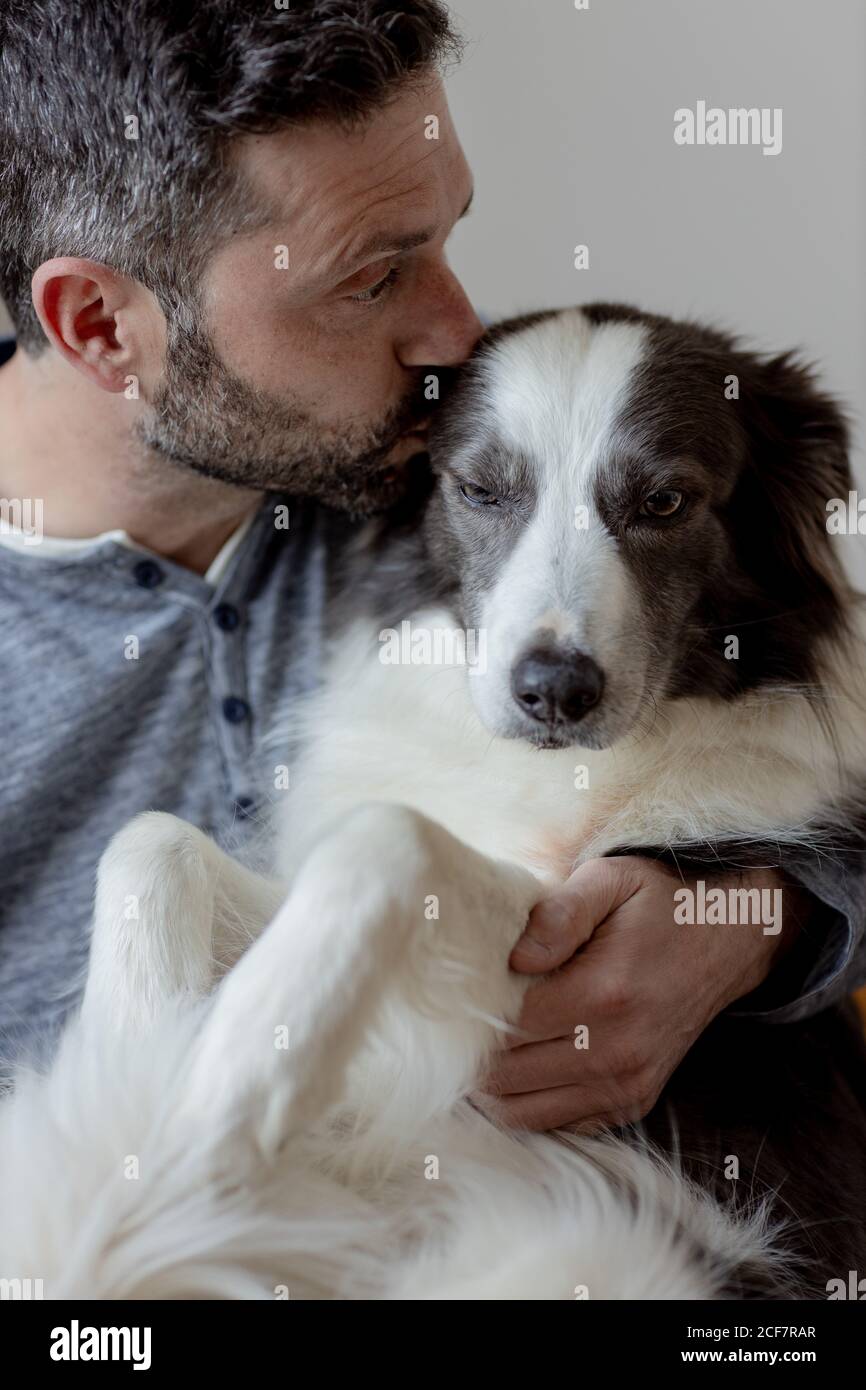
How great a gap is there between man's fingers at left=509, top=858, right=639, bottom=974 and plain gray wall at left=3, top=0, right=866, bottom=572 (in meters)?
1.39

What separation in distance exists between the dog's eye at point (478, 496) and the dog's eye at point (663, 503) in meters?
0.22

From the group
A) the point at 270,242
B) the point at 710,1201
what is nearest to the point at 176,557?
the point at 270,242

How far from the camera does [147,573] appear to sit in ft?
6.88

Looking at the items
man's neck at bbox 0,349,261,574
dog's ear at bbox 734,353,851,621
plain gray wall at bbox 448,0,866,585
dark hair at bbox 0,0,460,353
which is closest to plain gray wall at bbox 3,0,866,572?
plain gray wall at bbox 448,0,866,585

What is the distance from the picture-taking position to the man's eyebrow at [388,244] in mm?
1795

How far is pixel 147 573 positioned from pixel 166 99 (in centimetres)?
74

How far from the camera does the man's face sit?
69.7 inches

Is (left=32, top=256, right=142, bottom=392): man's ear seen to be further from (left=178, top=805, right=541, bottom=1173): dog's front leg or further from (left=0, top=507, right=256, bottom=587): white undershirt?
(left=178, top=805, right=541, bottom=1173): dog's front leg

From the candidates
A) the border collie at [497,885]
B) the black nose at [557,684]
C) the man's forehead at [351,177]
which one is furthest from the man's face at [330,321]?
the black nose at [557,684]

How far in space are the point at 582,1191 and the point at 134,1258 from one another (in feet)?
1.78

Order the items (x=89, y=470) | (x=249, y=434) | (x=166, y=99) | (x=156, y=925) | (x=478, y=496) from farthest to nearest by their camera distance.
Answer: (x=89, y=470) < (x=249, y=434) < (x=478, y=496) < (x=166, y=99) < (x=156, y=925)

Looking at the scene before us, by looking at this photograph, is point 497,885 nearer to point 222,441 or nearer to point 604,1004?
point 604,1004

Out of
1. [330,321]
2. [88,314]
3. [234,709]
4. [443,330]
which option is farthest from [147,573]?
[443,330]
